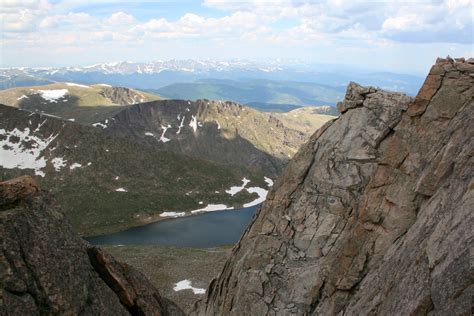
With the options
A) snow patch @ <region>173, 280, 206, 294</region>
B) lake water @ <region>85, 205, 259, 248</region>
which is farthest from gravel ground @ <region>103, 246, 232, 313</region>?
lake water @ <region>85, 205, 259, 248</region>

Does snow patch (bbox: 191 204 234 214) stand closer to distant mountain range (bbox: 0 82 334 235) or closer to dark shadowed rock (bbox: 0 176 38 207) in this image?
distant mountain range (bbox: 0 82 334 235)

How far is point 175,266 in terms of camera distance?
60844 millimetres

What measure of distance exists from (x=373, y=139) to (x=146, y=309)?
1788 centimetres

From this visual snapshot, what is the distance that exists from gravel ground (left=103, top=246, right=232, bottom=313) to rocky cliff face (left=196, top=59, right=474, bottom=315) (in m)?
17.8

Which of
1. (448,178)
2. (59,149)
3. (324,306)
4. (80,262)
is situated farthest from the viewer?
(59,149)

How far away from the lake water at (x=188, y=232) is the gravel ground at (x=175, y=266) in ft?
73.6

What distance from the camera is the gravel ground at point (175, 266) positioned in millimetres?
50450

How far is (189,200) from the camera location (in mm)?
134875

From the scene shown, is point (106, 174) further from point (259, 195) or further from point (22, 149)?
point (259, 195)

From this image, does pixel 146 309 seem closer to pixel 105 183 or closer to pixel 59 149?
pixel 105 183

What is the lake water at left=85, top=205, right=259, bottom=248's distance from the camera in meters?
98.1

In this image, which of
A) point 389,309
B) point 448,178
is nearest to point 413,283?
point 389,309

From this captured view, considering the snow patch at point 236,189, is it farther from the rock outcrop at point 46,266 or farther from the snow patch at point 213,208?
the rock outcrop at point 46,266

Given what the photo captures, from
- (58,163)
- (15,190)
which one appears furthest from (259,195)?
(15,190)
